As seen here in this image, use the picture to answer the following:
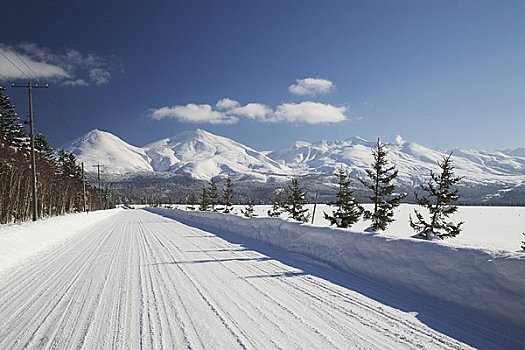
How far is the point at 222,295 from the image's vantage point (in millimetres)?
5812

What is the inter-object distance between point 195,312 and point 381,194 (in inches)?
893

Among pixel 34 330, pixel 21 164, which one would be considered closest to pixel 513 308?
pixel 34 330

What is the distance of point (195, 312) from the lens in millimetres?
4949

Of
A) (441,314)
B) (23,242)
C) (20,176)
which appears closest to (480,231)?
(441,314)

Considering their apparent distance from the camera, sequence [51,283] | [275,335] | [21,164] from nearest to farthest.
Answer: [275,335], [51,283], [21,164]

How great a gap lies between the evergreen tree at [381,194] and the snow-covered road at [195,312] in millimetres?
18557

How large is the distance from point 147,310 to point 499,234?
46.4 m

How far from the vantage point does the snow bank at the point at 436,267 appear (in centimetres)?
449

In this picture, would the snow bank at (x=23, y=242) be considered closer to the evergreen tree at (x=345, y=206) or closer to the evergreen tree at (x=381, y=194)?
the evergreen tree at (x=381, y=194)

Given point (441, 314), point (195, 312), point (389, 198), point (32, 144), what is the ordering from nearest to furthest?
point (441, 314)
point (195, 312)
point (32, 144)
point (389, 198)

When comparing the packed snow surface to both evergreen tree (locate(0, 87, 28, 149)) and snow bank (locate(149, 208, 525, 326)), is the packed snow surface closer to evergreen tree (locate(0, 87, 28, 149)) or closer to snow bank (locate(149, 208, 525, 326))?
snow bank (locate(149, 208, 525, 326))

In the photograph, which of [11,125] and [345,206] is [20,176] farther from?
[345,206]

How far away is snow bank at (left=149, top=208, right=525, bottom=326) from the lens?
4488 mm

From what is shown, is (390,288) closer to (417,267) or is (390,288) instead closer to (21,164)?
(417,267)
